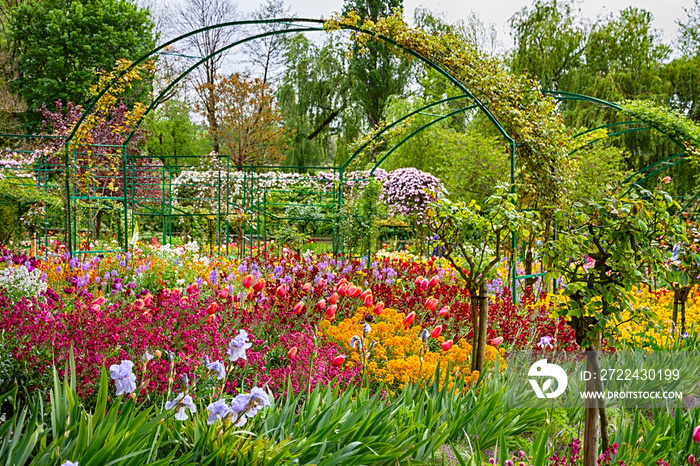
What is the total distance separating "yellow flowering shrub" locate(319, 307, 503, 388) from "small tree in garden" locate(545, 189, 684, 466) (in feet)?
2.58

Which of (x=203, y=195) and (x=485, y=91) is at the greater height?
(x=485, y=91)

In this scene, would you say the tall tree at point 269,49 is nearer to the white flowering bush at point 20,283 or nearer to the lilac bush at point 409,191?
the lilac bush at point 409,191

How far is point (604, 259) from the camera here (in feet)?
7.31

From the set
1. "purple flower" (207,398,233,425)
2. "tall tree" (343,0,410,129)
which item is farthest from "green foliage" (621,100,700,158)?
"tall tree" (343,0,410,129)

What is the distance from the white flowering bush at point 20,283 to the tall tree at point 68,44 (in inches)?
675

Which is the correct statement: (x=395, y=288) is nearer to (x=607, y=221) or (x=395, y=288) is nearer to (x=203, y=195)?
(x=607, y=221)

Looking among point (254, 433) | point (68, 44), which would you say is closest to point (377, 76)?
point (68, 44)

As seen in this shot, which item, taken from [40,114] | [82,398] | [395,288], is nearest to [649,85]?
[395,288]

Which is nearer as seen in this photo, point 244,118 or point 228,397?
point 228,397

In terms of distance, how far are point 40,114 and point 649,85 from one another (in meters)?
18.7

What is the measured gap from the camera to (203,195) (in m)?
13.7

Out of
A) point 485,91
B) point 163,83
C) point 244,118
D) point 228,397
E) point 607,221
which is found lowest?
point 228,397

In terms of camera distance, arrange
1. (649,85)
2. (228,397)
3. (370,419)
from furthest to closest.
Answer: (649,85)
(228,397)
(370,419)

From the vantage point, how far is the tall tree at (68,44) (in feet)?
63.1
